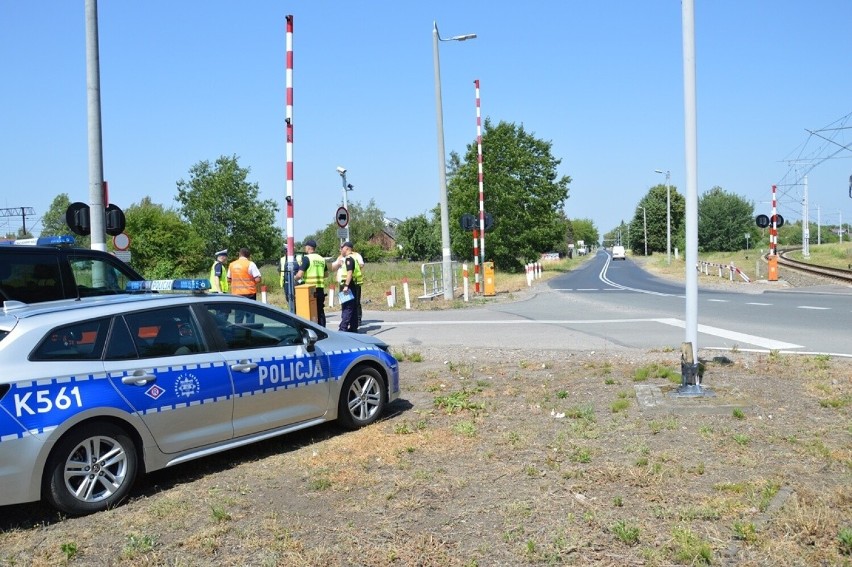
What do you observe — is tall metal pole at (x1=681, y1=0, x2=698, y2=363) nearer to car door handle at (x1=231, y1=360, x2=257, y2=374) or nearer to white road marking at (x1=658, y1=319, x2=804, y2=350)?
car door handle at (x1=231, y1=360, x2=257, y2=374)

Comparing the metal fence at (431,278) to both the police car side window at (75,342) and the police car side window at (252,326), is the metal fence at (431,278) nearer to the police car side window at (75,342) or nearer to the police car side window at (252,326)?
the police car side window at (252,326)

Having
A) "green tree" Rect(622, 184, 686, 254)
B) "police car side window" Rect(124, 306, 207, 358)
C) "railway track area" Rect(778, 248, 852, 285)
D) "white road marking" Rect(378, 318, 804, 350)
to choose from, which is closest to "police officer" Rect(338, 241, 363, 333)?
"white road marking" Rect(378, 318, 804, 350)

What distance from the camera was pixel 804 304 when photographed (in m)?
18.4

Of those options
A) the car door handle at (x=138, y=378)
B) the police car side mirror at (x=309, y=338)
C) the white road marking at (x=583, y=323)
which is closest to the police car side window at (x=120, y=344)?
the car door handle at (x=138, y=378)

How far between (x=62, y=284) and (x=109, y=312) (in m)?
3.21

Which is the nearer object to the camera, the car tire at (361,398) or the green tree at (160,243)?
the car tire at (361,398)

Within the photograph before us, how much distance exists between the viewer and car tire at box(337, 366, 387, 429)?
664 centimetres

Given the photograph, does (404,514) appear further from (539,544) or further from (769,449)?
(769,449)

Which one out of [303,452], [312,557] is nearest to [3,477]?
[312,557]

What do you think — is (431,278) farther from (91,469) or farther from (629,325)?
(91,469)

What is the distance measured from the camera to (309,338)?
6.36m

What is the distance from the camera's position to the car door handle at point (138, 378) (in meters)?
4.97

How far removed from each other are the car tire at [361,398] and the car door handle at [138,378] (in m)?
1.91

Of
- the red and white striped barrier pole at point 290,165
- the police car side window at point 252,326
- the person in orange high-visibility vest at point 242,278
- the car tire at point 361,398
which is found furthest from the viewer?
the person in orange high-visibility vest at point 242,278
